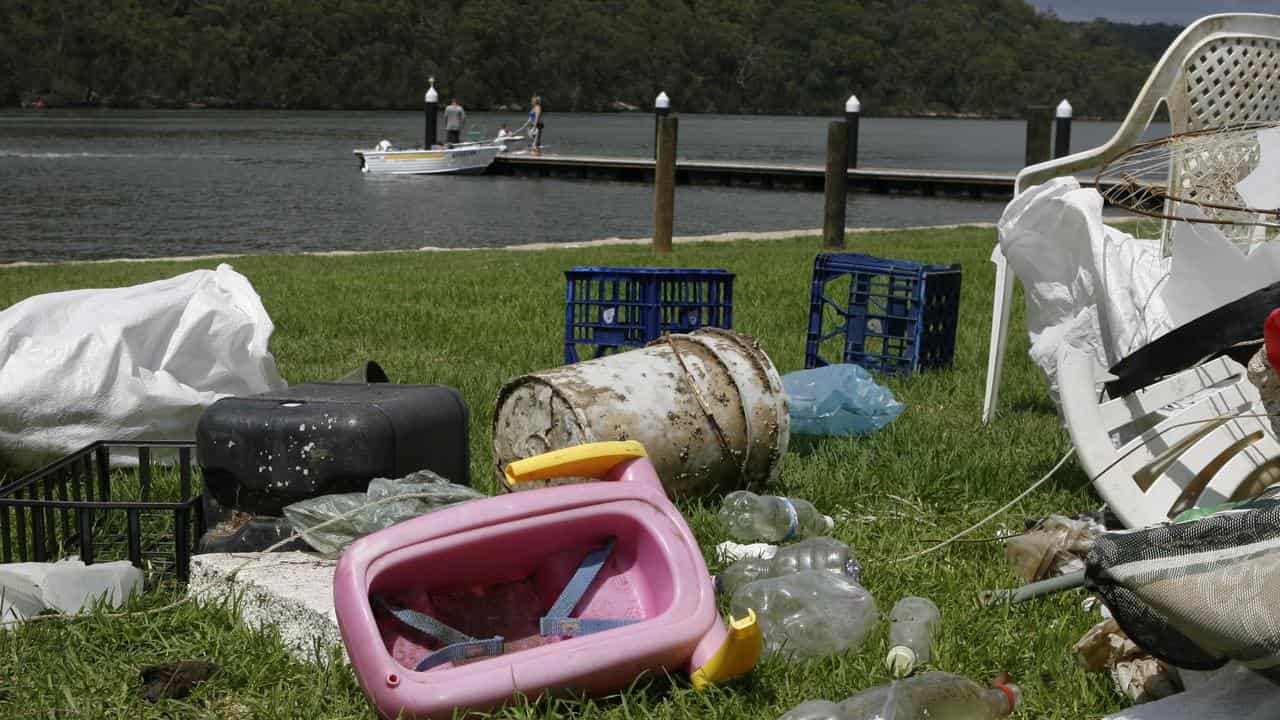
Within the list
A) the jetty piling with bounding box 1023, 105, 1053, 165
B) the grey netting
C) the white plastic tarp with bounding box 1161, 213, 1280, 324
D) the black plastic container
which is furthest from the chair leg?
the jetty piling with bounding box 1023, 105, 1053, 165

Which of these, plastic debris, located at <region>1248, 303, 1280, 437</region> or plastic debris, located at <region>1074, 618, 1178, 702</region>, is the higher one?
plastic debris, located at <region>1248, 303, 1280, 437</region>

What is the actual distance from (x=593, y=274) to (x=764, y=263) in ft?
18.9

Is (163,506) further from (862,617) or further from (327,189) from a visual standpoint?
(327,189)

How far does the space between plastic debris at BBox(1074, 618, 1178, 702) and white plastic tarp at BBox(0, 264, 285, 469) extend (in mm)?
2881

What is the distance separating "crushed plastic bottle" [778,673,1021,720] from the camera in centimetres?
227

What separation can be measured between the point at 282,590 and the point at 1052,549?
180cm

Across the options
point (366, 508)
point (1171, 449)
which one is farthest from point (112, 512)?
point (1171, 449)

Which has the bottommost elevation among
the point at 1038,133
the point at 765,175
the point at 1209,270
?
the point at 765,175

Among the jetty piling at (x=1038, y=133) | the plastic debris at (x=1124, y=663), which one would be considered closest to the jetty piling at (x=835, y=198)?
the jetty piling at (x=1038, y=133)

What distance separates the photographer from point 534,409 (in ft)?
12.1

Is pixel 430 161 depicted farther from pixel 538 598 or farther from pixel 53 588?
pixel 538 598

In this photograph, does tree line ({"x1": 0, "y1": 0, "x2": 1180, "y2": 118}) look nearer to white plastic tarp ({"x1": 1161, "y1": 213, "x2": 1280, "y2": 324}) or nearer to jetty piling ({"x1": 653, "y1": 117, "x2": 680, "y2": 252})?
jetty piling ({"x1": 653, "y1": 117, "x2": 680, "y2": 252})

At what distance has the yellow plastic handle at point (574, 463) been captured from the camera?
9.26ft

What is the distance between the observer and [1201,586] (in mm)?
2043
